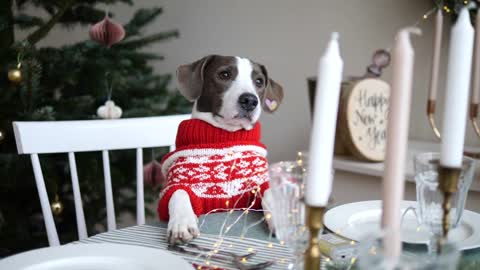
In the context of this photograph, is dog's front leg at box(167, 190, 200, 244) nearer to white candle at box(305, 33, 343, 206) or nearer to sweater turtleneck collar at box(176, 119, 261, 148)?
sweater turtleneck collar at box(176, 119, 261, 148)

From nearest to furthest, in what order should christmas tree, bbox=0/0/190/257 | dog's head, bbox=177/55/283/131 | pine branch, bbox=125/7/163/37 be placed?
1. dog's head, bbox=177/55/283/131
2. christmas tree, bbox=0/0/190/257
3. pine branch, bbox=125/7/163/37

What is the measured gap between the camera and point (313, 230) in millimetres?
477

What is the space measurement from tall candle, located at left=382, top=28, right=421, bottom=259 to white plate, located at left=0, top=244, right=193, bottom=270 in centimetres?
28

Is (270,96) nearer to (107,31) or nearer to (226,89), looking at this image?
(226,89)

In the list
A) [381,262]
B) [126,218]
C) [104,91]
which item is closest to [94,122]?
[104,91]

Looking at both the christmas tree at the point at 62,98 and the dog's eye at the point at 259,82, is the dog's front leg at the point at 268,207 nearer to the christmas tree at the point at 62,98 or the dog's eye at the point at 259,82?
the dog's eye at the point at 259,82

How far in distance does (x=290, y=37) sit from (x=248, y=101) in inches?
50.9

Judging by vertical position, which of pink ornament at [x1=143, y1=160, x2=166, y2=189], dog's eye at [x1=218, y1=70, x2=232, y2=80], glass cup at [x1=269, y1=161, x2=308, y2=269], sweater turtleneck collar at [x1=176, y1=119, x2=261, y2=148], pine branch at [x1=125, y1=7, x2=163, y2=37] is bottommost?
pink ornament at [x1=143, y1=160, x2=166, y2=189]

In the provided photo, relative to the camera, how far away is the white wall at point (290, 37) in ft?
6.81

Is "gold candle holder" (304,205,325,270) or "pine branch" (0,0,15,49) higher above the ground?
"pine branch" (0,0,15,49)

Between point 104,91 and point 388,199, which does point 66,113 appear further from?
point 388,199

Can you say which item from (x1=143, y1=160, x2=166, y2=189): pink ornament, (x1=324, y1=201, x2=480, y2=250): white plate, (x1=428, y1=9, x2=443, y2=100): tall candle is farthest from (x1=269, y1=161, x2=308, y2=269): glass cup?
(x1=143, y1=160, x2=166, y2=189): pink ornament

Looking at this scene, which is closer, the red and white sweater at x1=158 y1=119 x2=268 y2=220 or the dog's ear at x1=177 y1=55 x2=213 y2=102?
the red and white sweater at x1=158 y1=119 x2=268 y2=220

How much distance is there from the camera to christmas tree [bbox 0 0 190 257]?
5.37ft
